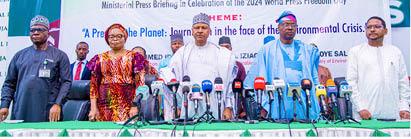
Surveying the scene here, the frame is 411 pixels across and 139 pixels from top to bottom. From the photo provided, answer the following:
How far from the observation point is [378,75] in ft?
12.5

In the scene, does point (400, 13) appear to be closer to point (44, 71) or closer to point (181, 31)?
point (181, 31)

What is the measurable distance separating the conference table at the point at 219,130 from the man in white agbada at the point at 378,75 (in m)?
1.44

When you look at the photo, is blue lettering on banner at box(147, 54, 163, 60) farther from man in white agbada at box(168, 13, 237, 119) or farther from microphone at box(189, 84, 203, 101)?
microphone at box(189, 84, 203, 101)

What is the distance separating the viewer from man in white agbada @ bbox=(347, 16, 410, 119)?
3779 mm

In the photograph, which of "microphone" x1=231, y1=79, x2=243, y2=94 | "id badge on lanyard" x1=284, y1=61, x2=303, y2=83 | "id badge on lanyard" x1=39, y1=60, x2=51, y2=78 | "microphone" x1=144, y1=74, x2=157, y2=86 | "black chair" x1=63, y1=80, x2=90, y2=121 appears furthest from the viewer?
"black chair" x1=63, y1=80, x2=90, y2=121

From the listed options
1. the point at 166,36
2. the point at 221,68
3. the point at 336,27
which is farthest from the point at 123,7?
the point at 336,27

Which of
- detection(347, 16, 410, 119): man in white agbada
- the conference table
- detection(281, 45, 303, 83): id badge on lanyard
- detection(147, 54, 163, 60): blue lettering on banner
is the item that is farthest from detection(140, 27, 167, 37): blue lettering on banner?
the conference table

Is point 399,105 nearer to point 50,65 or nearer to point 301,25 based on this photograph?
point 301,25

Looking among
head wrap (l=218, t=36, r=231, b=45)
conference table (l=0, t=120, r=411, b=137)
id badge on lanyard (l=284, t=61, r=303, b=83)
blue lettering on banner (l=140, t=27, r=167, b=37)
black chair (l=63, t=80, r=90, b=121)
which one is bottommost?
conference table (l=0, t=120, r=411, b=137)

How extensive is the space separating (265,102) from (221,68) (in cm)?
55

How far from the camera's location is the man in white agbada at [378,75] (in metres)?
3.78

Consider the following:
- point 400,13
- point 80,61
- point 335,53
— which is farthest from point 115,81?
point 400,13

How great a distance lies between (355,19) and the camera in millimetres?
4742

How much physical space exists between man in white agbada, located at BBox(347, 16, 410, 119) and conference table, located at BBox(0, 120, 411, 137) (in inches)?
56.9
